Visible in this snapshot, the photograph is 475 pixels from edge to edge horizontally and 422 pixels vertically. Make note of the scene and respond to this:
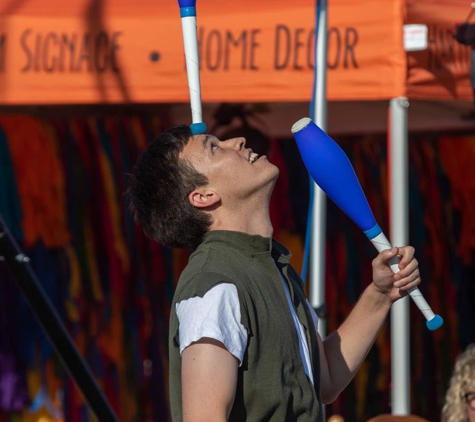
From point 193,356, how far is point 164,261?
2542 mm

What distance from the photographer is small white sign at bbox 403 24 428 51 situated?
2971 mm

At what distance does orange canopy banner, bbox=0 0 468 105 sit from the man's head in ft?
4.31

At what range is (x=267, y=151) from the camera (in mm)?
3969

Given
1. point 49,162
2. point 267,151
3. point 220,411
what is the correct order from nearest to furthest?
1. point 220,411
2. point 49,162
3. point 267,151

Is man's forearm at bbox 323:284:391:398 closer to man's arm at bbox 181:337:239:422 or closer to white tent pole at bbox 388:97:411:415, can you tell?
man's arm at bbox 181:337:239:422

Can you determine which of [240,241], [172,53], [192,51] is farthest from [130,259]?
[240,241]

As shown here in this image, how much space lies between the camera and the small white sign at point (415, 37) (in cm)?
297

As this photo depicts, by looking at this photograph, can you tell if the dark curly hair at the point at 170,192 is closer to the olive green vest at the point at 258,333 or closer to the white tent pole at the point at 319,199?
the olive green vest at the point at 258,333

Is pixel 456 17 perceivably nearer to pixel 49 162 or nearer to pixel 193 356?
pixel 49 162

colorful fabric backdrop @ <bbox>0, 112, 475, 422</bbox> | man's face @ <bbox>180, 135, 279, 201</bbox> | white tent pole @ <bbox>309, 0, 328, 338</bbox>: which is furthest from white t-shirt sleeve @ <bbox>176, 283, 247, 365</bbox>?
colorful fabric backdrop @ <bbox>0, 112, 475, 422</bbox>

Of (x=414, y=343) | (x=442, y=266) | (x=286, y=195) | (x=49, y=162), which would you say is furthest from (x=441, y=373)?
(x=49, y=162)

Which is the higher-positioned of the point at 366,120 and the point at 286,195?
the point at 366,120

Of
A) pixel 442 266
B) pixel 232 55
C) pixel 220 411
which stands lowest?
pixel 442 266

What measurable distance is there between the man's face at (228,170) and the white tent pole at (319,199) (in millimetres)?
1185
